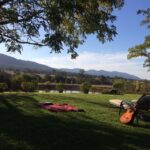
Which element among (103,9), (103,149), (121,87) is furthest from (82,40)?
(121,87)

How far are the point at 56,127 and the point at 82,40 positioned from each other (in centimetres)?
936

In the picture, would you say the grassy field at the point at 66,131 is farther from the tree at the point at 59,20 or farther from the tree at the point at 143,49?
the tree at the point at 143,49

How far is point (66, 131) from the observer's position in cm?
1034

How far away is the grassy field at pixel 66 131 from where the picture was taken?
8.80 m

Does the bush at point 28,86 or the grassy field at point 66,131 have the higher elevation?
the bush at point 28,86

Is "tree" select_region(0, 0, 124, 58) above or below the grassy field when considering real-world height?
above

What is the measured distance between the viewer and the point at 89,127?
11242 mm

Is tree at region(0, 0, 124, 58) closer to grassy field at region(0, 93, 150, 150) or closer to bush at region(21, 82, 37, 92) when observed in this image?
grassy field at region(0, 93, 150, 150)

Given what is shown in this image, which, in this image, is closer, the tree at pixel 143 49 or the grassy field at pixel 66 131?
the grassy field at pixel 66 131

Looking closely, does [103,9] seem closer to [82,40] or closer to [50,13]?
[82,40]

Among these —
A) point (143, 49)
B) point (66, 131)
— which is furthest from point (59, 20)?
point (143, 49)

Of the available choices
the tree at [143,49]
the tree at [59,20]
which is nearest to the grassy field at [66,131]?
the tree at [59,20]

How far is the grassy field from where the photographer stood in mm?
8805

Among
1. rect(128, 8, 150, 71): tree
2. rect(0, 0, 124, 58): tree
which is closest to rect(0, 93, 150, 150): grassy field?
rect(0, 0, 124, 58): tree
